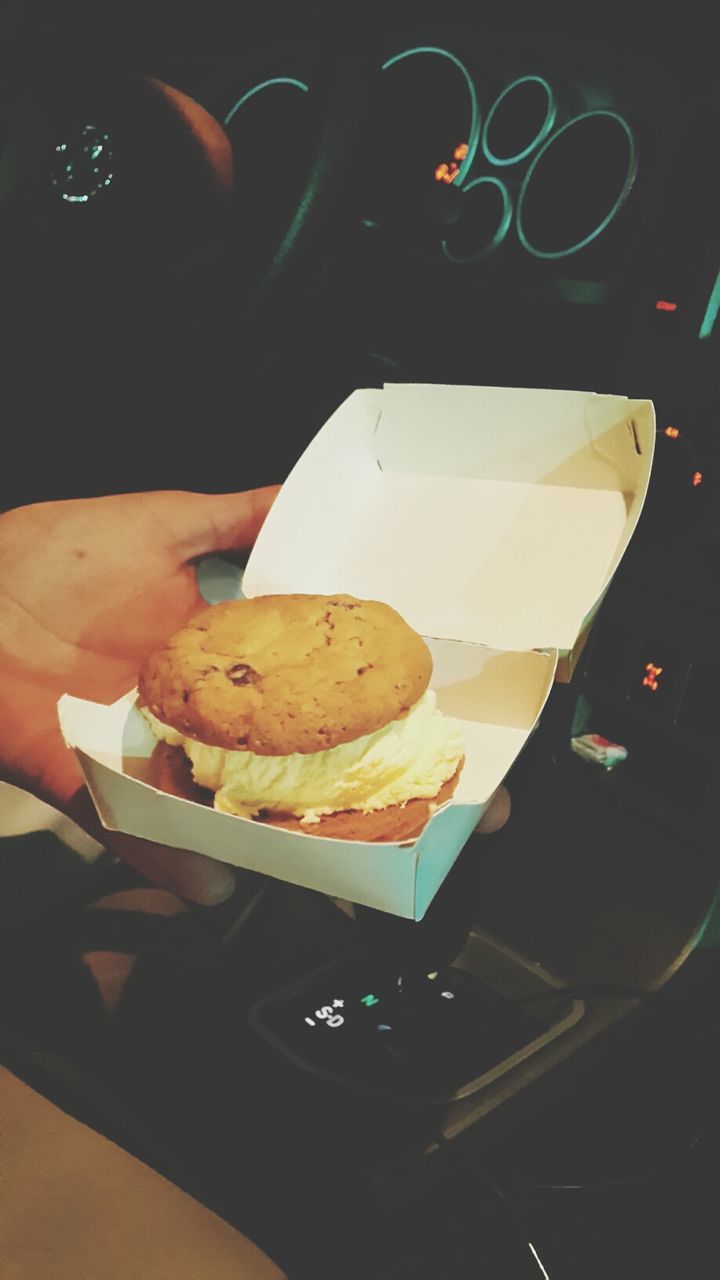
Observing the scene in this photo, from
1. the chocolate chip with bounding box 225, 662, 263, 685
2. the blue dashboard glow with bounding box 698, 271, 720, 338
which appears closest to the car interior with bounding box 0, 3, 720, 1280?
the blue dashboard glow with bounding box 698, 271, 720, 338

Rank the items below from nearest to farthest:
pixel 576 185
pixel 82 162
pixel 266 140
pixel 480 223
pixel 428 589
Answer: pixel 428 589, pixel 576 185, pixel 480 223, pixel 82 162, pixel 266 140

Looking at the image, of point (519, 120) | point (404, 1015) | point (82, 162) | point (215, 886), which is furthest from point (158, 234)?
point (404, 1015)

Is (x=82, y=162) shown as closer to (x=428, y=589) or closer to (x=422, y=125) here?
(x=422, y=125)

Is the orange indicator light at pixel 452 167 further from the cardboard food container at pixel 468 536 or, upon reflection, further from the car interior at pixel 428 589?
the cardboard food container at pixel 468 536

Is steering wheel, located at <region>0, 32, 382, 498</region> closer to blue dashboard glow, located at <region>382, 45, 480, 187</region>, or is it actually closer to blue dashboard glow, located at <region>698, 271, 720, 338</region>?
blue dashboard glow, located at <region>382, 45, 480, 187</region>

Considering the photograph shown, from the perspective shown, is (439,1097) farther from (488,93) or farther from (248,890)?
(488,93)

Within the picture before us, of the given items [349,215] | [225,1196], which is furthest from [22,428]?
[225,1196]
